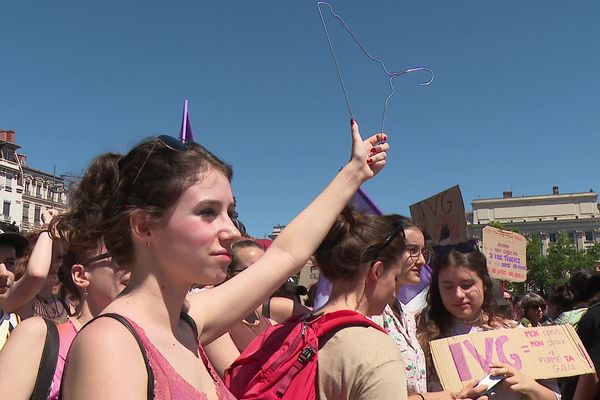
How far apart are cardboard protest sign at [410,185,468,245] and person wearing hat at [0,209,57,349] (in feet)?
12.3

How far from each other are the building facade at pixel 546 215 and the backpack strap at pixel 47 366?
94.5 meters

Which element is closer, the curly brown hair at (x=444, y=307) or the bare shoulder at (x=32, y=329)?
the bare shoulder at (x=32, y=329)

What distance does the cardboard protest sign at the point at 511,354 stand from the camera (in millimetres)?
2969

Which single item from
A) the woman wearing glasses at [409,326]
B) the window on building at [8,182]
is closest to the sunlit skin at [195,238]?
the woman wearing glasses at [409,326]

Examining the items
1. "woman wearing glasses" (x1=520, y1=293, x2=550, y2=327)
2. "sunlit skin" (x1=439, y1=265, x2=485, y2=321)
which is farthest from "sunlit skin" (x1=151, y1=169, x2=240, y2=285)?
"woman wearing glasses" (x1=520, y1=293, x2=550, y2=327)

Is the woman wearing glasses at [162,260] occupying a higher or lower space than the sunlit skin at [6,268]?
higher

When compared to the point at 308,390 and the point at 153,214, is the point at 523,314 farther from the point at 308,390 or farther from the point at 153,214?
the point at 153,214

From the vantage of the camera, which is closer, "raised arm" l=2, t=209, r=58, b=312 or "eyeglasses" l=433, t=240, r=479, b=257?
"raised arm" l=2, t=209, r=58, b=312

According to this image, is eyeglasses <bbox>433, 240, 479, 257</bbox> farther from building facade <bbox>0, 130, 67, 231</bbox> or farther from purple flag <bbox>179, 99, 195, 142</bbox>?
building facade <bbox>0, 130, 67, 231</bbox>

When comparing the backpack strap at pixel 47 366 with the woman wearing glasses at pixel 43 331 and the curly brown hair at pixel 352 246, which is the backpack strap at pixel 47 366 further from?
the curly brown hair at pixel 352 246

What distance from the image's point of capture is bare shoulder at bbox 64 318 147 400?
133cm

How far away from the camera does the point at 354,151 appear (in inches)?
96.6

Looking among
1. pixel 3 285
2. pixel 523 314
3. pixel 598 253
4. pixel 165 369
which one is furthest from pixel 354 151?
pixel 598 253

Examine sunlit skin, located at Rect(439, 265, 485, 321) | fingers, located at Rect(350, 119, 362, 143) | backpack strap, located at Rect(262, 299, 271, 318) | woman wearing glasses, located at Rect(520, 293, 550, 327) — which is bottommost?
woman wearing glasses, located at Rect(520, 293, 550, 327)
